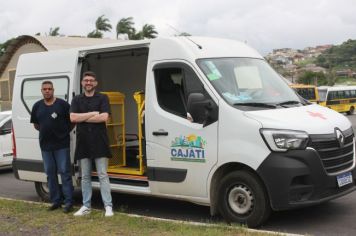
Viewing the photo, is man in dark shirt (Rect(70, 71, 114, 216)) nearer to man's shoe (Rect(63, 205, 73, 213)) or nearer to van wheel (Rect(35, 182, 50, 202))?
man's shoe (Rect(63, 205, 73, 213))

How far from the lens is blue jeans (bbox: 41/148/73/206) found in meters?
7.79

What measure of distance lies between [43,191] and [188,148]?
3.47 meters

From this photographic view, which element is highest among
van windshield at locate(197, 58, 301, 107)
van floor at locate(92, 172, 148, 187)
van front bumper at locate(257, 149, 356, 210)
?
van windshield at locate(197, 58, 301, 107)

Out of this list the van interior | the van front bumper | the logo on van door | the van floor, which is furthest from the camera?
the van interior

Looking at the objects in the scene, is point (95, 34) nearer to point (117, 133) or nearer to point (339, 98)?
point (339, 98)

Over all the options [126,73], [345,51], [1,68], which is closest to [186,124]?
[126,73]

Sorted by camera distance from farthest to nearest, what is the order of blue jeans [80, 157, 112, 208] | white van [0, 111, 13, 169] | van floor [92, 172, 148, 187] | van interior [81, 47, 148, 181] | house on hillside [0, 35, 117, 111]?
house on hillside [0, 35, 117, 111] → white van [0, 111, 13, 169] → van interior [81, 47, 148, 181] → van floor [92, 172, 148, 187] → blue jeans [80, 157, 112, 208]

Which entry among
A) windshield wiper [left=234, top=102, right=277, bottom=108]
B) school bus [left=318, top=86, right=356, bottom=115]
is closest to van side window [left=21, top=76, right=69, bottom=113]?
windshield wiper [left=234, top=102, right=277, bottom=108]

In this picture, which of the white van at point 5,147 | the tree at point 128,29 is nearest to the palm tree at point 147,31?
the tree at point 128,29

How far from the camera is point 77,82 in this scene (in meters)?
8.32

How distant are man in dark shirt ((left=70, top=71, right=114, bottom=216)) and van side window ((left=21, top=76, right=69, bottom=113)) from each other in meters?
1.22

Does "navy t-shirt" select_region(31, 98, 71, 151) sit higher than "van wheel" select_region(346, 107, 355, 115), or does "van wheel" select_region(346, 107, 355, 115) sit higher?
"navy t-shirt" select_region(31, 98, 71, 151)

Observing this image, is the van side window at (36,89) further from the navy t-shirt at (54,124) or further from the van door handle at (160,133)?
the van door handle at (160,133)

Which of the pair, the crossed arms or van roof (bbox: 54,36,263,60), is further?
the crossed arms
